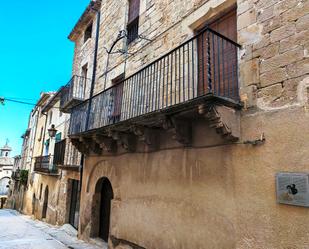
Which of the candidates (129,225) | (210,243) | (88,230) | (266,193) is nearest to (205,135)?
(266,193)

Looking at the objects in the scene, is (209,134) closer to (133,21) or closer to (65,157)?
(133,21)

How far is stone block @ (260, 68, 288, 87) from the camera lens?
344 centimetres

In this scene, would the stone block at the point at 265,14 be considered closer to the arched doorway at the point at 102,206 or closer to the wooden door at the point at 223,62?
the wooden door at the point at 223,62

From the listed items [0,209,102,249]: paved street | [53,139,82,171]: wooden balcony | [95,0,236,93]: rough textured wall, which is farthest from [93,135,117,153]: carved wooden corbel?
[53,139,82,171]: wooden balcony

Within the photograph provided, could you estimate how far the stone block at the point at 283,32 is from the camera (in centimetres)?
347

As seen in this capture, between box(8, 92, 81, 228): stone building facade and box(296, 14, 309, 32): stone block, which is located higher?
box(296, 14, 309, 32): stone block

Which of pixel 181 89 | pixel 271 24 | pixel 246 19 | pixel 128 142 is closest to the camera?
pixel 271 24

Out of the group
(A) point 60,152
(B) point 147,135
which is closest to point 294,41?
(B) point 147,135

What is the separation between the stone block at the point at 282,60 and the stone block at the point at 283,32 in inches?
10.2

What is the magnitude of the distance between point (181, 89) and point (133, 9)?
4125mm

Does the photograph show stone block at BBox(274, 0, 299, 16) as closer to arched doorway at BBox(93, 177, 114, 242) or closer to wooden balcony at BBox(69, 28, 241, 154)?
wooden balcony at BBox(69, 28, 241, 154)

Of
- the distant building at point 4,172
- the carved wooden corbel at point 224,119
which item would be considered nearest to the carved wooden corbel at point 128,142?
the carved wooden corbel at point 224,119

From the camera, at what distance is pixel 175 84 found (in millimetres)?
5051

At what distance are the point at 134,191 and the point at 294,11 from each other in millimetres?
4496
